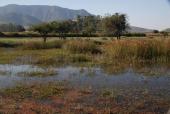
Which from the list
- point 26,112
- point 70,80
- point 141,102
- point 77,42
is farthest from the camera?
point 77,42

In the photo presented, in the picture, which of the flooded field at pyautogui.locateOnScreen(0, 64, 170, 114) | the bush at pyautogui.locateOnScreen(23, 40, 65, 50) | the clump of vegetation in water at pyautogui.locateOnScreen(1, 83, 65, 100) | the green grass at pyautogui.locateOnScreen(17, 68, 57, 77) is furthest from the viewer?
the bush at pyautogui.locateOnScreen(23, 40, 65, 50)

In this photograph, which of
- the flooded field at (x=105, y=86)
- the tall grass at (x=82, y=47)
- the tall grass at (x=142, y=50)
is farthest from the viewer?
the tall grass at (x=82, y=47)

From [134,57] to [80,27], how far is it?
99.6m

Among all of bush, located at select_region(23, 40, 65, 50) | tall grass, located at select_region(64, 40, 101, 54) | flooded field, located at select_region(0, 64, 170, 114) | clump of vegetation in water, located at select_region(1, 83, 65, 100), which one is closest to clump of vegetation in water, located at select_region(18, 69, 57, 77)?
flooded field, located at select_region(0, 64, 170, 114)

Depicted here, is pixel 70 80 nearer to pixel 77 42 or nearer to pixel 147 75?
pixel 147 75

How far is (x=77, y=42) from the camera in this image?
33.4 meters

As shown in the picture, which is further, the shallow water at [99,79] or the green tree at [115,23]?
the green tree at [115,23]

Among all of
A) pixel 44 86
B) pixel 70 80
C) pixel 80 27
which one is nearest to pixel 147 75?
pixel 70 80

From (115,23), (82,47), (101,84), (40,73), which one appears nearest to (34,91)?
(101,84)

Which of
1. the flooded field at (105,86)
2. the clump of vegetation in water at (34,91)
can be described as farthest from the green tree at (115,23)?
the clump of vegetation in water at (34,91)

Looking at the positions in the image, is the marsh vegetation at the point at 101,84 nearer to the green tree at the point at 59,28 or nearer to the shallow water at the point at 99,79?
the shallow water at the point at 99,79

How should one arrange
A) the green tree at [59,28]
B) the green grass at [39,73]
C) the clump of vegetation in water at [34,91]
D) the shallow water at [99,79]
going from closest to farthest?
the clump of vegetation in water at [34,91] < the shallow water at [99,79] < the green grass at [39,73] < the green tree at [59,28]

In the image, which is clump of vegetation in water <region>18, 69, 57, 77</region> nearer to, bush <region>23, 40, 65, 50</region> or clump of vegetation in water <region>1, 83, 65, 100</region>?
clump of vegetation in water <region>1, 83, 65, 100</region>

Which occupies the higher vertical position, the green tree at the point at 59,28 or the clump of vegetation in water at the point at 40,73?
the green tree at the point at 59,28
